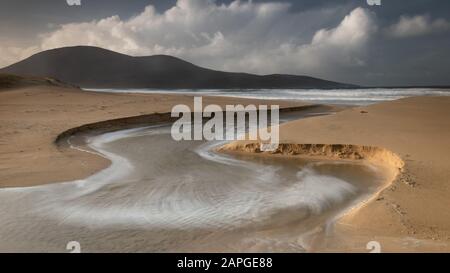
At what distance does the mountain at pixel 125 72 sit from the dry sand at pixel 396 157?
4871 cm

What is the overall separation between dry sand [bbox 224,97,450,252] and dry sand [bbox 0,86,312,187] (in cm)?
322

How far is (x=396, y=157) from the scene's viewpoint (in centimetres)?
644

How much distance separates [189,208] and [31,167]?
10.5ft

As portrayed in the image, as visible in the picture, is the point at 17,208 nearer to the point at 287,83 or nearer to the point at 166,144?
the point at 166,144

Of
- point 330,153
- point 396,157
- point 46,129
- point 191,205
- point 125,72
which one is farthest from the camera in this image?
point 125,72

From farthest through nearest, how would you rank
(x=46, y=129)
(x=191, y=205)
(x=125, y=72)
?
(x=125, y=72)
(x=46, y=129)
(x=191, y=205)

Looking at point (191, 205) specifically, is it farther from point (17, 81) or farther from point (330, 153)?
point (17, 81)

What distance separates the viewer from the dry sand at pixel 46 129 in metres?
6.12

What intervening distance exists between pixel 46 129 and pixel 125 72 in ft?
187

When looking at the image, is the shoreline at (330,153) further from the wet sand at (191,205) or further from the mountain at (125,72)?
the mountain at (125,72)

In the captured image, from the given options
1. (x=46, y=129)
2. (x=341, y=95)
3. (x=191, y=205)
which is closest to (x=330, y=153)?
(x=191, y=205)

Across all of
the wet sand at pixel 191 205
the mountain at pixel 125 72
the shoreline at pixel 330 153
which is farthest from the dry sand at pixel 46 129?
the mountain at pixel 125 72

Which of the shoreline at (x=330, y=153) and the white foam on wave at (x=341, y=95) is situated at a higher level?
the white foam on wave at (x=341, y=95)
